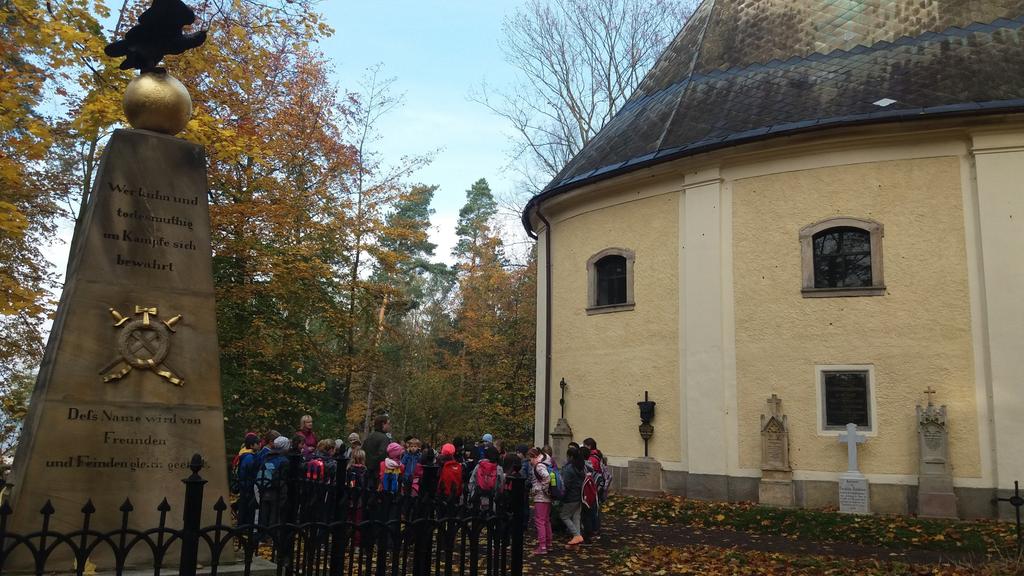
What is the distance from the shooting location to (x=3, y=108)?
972 cm

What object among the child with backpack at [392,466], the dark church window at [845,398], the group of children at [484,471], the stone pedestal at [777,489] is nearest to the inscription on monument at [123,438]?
the group of children at [484,471]

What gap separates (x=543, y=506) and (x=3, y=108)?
864cm

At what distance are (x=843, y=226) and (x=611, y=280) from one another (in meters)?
4.94

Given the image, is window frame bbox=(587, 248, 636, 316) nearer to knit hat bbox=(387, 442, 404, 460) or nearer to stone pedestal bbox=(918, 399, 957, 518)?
stone pedestal bbox=(918, 399, 957, 518)

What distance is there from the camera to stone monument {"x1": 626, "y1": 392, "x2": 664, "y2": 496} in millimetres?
14406

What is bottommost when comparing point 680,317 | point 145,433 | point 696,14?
point 145,433

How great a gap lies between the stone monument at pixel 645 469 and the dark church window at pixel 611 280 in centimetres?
253

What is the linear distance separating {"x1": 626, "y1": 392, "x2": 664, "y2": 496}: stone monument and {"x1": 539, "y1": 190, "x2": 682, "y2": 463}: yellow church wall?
0.15 metres

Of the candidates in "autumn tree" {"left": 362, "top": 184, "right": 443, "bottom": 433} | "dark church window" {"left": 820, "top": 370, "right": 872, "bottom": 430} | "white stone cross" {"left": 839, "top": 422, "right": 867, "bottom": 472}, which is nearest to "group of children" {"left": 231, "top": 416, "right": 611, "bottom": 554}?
"white stone cross" {"left": 839, "top": 422, "right": 867, "bottom": 472}

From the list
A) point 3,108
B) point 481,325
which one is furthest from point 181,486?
point 481,325

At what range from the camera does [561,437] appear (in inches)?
656

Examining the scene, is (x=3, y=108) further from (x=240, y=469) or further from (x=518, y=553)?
(x=518, y=553)

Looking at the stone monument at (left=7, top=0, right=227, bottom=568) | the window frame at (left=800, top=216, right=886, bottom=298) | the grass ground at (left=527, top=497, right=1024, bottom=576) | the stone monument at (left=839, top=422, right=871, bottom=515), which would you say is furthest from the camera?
the window frame at (left=800, top=216, right=886, bottom=298)

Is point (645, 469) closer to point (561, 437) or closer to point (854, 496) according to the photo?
point (561, 437)
